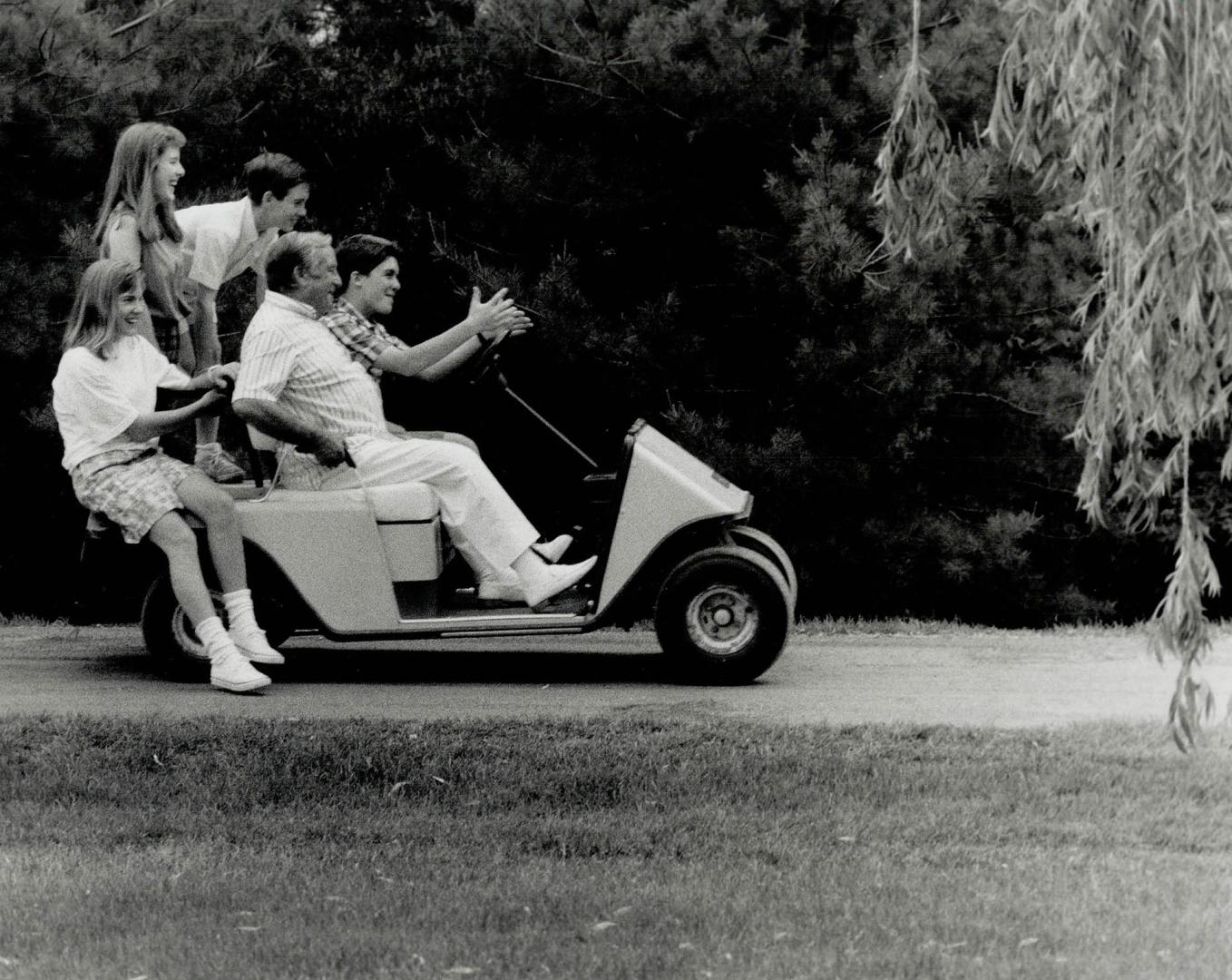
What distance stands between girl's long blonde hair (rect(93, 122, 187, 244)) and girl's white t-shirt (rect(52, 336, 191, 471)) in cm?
50

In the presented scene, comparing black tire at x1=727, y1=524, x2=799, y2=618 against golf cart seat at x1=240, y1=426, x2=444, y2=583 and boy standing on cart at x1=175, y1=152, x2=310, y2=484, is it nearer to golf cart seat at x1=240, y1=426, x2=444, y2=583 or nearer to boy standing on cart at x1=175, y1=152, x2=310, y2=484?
golf cart seat at x1=240, y1=426, x2=444, y2=583

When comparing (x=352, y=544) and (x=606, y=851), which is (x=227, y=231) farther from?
(x=606, y=851)

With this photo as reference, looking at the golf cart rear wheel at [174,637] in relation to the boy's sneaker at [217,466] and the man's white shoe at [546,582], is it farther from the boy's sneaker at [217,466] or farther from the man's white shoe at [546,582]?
the man's white shoe at [546,582]

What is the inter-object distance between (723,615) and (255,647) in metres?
1.74

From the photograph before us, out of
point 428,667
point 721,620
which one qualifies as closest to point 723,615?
point 721,620

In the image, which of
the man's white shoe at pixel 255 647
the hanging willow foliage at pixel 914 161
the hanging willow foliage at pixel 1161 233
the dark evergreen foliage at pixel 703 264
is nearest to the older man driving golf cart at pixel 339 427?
the man's white shoe at pixel 255 647

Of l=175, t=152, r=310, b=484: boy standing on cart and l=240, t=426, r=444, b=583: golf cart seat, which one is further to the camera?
l=175, t=152, r=310, b=484: boy standing on cart

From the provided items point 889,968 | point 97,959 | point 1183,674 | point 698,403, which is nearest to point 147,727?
point 97,959

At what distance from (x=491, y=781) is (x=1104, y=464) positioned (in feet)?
6.98

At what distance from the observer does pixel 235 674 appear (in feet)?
22.0

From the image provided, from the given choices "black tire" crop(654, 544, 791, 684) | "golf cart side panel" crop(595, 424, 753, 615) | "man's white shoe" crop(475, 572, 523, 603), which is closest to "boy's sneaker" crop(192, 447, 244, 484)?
"man's white shoe" crop(475, 572, 523, 603)

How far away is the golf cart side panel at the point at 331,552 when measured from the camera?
681cm

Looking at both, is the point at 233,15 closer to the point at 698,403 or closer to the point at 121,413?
the point at 698,403

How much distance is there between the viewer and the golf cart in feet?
22.4
